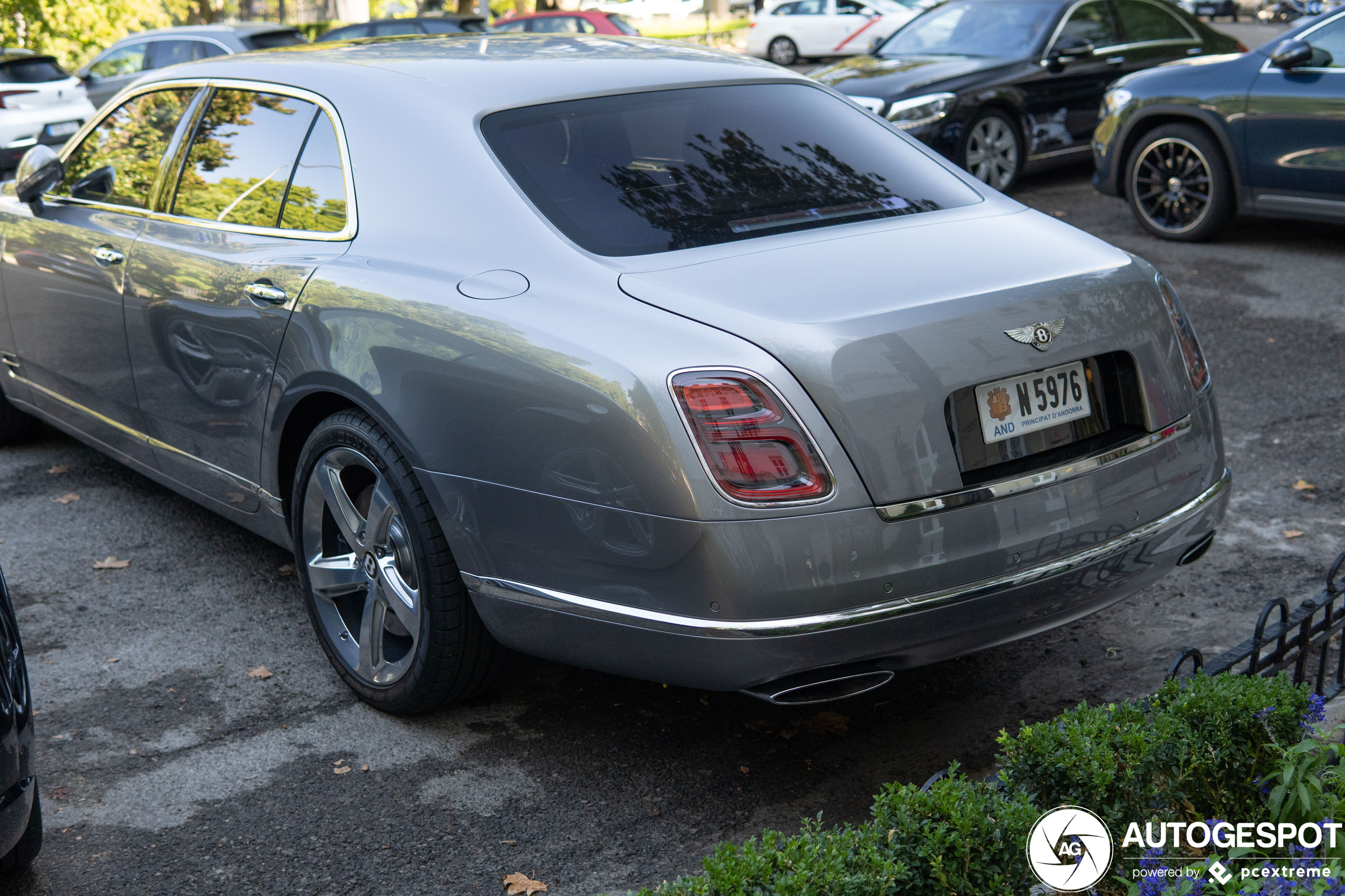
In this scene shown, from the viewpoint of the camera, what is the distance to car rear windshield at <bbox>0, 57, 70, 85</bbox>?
1484 centimetres

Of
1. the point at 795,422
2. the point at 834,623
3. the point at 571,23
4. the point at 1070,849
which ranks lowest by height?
the point at 1070,849

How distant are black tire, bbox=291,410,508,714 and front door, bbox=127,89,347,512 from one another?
0.33 metres

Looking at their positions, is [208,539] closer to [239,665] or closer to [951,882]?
[239,665]

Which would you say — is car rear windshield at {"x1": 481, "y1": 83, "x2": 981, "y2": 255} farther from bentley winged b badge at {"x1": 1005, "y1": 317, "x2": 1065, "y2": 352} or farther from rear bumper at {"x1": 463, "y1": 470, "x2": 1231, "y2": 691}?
rear bumper at {"x1": 463, "y1": 470, "x2": 1231, "y2": 691}

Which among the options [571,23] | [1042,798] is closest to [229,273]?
[1042,798]

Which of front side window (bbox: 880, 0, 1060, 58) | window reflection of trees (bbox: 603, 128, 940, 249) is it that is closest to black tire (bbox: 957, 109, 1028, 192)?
front side window (bbox: 880, 0, 1060, 58)

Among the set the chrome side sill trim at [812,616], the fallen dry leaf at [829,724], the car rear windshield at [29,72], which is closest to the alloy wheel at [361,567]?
the chrome side sill trim at [812,616]

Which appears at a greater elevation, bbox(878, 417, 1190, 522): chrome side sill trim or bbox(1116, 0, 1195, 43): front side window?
bbox(1116, 0, 1195, 43): front side window

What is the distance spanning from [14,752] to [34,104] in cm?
1418

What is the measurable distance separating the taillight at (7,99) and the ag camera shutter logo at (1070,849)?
15.2 meters

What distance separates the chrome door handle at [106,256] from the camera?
4215 mm

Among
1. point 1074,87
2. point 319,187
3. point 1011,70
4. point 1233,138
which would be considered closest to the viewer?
point 319,187

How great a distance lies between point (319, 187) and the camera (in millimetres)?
3609

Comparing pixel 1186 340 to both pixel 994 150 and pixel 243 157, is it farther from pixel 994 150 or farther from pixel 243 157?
pixel 994 150
